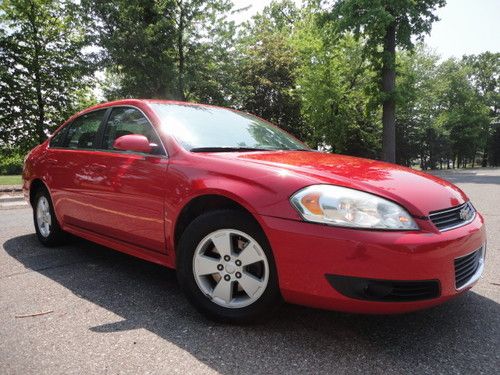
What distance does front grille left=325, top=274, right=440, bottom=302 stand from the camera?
2.00 metres

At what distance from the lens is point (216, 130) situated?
10.3ft

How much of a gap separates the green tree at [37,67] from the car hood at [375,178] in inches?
573

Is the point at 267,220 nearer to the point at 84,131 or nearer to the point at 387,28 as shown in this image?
the point at 84,131

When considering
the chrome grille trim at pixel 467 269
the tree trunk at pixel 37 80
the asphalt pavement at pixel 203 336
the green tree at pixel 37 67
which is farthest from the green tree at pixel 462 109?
the asphalt pavement at pixel 203 336

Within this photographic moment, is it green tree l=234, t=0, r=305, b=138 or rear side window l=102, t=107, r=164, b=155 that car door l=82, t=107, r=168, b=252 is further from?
green tree l=234, t=0, r=305, b=138

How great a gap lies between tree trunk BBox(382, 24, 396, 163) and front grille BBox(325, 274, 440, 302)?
50.0 feet

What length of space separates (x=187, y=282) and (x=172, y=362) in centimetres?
58

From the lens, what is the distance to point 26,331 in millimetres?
2377

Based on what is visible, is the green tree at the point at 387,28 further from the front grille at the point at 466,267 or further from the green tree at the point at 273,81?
the front grille at the point at 466,267

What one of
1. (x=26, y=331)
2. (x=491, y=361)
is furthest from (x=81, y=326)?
(x=491, y=361)

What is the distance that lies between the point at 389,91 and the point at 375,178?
1580 cm

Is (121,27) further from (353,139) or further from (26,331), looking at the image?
(353,139)

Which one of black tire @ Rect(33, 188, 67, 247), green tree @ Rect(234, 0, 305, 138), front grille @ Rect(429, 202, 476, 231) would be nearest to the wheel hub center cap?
front grille @ Rect(429, 202, 476, 231)

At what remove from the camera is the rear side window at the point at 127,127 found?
9.87 ft
